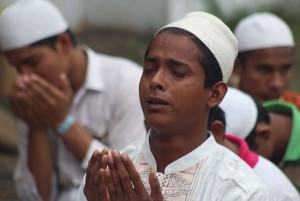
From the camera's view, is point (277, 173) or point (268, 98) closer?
point (277, 173)

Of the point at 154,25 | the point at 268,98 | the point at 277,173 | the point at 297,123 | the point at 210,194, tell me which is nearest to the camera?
the point at 210,194

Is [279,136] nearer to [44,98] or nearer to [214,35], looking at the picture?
[44,98]

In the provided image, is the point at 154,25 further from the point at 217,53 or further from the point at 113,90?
the point at 217,53

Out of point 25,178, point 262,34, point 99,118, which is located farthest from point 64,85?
point 262,34

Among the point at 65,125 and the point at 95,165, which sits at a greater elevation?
the point at 95,165

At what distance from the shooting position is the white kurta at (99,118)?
6.03 meters

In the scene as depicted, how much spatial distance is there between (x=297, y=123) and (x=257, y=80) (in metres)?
0.93

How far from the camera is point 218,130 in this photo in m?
4.33

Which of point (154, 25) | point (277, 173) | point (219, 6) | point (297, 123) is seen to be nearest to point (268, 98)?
point (297, 123)

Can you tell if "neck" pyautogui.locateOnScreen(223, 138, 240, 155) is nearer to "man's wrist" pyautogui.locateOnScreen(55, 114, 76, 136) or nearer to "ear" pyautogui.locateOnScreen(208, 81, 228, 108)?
"ear" pyautogui.locateOnScreen(208, 81, 228, 108)

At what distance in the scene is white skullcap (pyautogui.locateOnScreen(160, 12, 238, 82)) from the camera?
368cm

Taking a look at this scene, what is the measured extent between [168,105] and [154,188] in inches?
13.5

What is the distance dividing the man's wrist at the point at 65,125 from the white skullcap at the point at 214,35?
2.12 metres

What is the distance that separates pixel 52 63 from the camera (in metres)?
5.80
